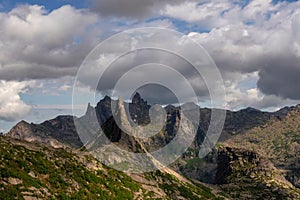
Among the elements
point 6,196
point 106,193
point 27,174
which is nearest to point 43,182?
point 27,174

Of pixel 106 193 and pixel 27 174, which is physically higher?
pixel 27 174

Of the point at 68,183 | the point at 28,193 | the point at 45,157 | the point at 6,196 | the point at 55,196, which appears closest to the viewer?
the point at 6,196

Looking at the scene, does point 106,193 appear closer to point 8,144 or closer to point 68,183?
point 68,183

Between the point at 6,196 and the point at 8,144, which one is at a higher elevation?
the point at 8,144

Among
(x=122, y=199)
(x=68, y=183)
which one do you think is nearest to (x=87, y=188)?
(x=68, y=183)

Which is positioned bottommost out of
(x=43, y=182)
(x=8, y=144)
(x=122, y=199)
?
(x=122, y=199)

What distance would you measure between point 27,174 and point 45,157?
32.2 meters

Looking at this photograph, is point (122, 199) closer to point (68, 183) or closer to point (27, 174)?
point (68, 183)

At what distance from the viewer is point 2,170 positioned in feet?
483

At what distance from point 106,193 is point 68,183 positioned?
25879 mm

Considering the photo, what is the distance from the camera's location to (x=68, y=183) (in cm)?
17550

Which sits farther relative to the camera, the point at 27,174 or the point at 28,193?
the point at 27,174

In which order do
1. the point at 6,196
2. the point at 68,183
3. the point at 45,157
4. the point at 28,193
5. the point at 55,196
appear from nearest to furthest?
the point at 6,196, the point at 28,193, the point at 55,196, the point at 68,183, the point at 45,157

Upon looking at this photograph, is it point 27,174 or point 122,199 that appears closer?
point 27,174
